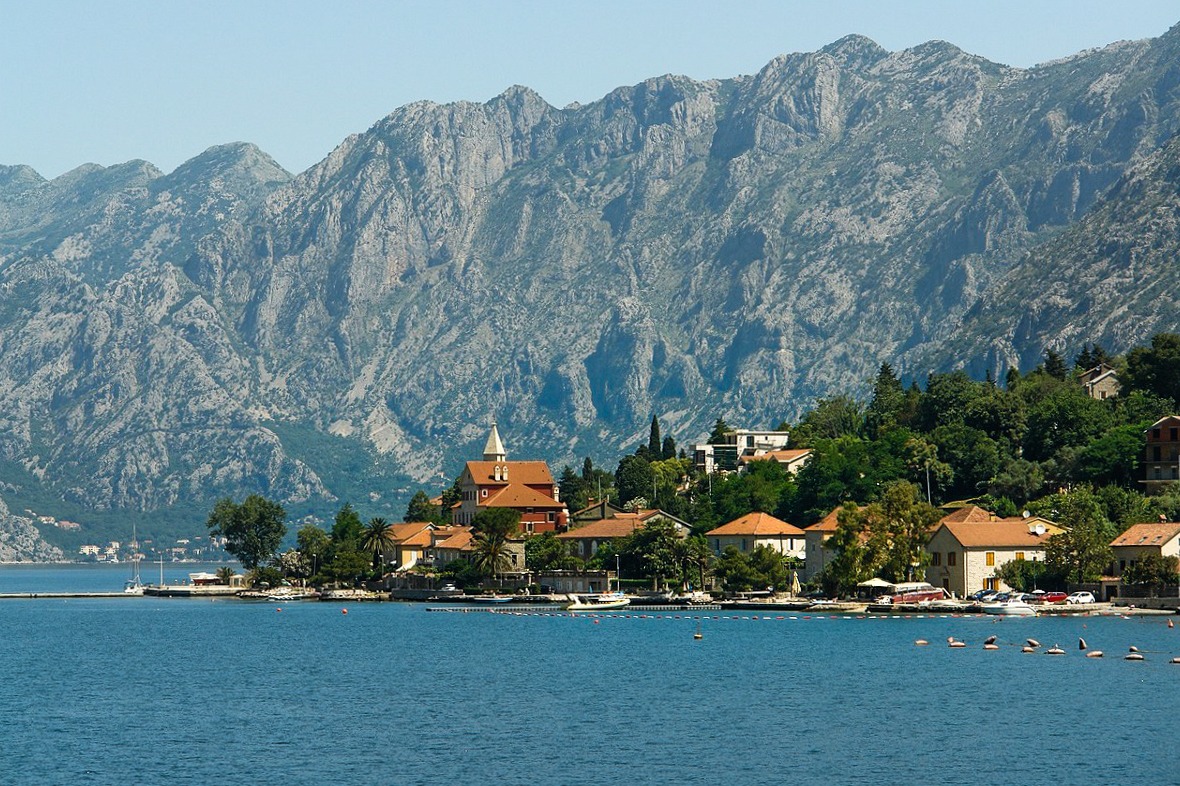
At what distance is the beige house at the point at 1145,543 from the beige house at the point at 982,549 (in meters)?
8.76

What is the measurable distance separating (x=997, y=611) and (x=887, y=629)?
16200mm

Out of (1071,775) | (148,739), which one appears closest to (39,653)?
(148,739)

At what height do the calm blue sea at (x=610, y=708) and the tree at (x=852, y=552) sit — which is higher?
the tree at (x=852, y=552)

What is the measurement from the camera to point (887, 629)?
526ft

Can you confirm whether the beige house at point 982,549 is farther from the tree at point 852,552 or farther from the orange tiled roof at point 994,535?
the tree at point 852,552

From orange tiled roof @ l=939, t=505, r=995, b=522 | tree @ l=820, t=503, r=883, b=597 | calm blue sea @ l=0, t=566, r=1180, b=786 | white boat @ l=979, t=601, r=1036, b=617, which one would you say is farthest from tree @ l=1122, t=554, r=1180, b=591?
tree @ l=820, t=503, r=883, b=597

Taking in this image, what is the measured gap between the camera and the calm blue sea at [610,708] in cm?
8794

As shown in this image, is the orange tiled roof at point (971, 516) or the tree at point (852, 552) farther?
the orange tiled roof at point (971, 516)

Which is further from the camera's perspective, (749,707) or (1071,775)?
(749,707)

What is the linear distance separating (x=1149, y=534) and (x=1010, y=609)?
50.4 ft

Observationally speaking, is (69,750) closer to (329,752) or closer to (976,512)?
(329,752)

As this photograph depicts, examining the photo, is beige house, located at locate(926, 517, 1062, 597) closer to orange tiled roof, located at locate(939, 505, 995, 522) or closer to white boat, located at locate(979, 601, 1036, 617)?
orange tiled roof, located at locate(939, 505, 995, 522)

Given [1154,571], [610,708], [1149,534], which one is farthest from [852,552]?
[610,708]

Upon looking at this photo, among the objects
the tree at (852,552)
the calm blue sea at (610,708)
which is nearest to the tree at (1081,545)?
the calm blue sea at (610,708)
